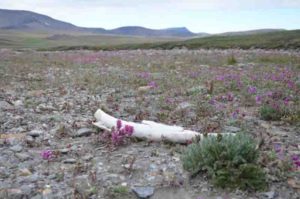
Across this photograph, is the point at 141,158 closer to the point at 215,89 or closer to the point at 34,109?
the point at 34,109

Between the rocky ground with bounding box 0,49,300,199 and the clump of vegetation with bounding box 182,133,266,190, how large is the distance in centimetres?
16

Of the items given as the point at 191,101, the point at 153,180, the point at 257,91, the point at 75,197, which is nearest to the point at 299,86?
the point at 257,91

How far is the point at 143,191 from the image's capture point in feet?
22.9

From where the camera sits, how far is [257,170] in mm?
7062

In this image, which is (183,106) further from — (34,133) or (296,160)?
(296,160)

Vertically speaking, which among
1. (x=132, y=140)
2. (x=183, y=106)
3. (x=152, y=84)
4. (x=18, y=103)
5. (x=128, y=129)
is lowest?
(x=152, y=84)

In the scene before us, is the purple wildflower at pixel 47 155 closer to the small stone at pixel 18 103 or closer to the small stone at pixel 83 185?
the small stone at pixel 83 185

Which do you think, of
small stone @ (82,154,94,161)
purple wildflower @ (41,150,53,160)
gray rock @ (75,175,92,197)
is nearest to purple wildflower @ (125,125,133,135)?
small stone @ (82,154,94,161)

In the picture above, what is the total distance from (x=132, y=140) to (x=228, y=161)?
2638 millimetres

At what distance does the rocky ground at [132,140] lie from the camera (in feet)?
23.5

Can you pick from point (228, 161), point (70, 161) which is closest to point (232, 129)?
point (228, 161)

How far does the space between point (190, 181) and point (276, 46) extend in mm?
42887

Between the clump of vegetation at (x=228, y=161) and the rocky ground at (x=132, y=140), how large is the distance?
16 centimetres

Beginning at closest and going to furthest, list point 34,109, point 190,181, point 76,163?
1. point 190,181
2. point 76,163
3. point 34,109
